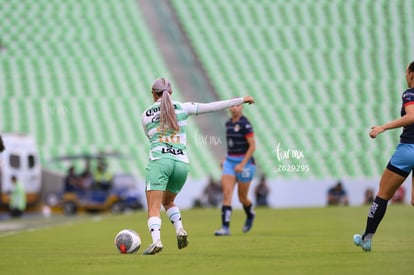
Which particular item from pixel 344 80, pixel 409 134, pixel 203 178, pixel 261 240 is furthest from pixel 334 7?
pixel 409 134

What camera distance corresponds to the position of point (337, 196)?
3228 cm

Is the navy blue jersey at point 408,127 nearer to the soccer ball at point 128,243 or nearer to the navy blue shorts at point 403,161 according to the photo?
the navy blue shorts at point 403,161

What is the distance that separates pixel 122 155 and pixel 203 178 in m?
2.98

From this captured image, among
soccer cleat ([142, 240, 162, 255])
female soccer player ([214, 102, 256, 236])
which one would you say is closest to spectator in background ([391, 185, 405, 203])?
female soccer player ([214, 102, 256, 236])

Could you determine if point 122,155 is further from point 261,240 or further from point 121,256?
point 121,256

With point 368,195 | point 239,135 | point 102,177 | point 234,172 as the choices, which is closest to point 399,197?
point 368,195

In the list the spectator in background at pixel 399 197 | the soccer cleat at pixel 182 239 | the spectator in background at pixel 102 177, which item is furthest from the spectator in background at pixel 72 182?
the soccer cleat at pixel 182 239

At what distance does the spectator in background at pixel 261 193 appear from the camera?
104 feet

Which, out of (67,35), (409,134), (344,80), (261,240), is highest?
(67,35)

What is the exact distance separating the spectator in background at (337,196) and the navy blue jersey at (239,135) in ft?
56.0

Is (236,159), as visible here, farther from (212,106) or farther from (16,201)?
(16,201)

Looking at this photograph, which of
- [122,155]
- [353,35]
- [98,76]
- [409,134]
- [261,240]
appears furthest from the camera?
[353,35]

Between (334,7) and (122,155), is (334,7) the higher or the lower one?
the higher one

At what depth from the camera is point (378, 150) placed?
112ft
